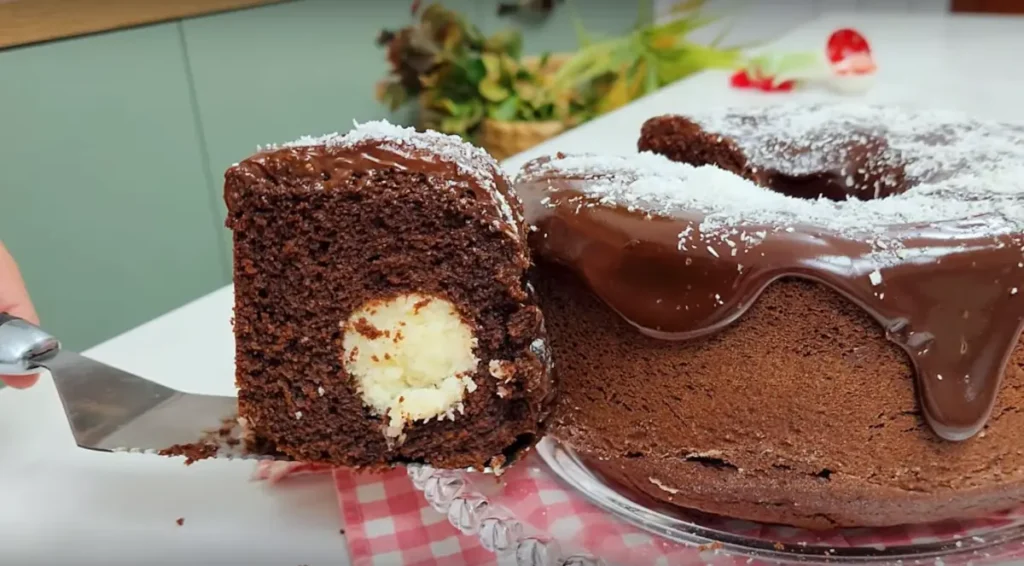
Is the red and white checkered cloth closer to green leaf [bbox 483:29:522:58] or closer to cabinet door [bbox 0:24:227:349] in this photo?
cabinet door [bbox 0:24:227:349]

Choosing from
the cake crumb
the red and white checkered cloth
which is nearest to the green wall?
the red and white checkered cloth

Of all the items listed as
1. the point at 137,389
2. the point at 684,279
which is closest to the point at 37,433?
the point at 137,389

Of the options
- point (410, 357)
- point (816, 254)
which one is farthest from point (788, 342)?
point (410, 357)

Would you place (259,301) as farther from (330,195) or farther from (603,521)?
(603,521)

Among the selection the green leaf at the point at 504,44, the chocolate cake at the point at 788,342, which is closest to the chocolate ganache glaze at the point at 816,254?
the chocolate cake at the point at 788,342

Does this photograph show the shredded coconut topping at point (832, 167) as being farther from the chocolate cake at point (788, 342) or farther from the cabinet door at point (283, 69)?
the cabinet door at point (283, 69)

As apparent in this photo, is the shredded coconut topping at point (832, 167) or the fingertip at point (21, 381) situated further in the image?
the fingertip at point (21, 381)

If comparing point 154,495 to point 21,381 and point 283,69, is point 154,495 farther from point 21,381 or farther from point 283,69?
point 283,69
